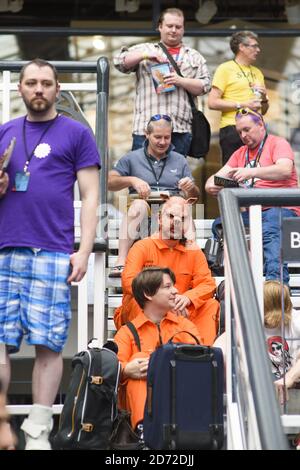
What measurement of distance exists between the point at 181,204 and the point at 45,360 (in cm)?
255

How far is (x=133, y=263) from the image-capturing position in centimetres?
805

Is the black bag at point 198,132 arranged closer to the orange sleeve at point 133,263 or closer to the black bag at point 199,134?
the black bag at point 199,134

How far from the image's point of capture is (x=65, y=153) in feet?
19.5

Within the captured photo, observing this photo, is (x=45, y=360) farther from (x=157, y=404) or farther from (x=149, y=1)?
(x=149, y=1)

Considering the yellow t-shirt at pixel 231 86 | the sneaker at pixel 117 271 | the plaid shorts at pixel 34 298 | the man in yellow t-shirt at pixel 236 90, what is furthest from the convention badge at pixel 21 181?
the yellow t-shirt at pixel 231 86

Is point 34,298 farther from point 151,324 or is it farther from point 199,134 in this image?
point 199,134

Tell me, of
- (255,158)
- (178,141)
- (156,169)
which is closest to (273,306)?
(255,158)

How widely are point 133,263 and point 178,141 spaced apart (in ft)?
6.72

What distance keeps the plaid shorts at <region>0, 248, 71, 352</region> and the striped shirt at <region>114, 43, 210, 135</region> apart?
4.07m

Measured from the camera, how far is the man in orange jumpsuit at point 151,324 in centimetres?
695

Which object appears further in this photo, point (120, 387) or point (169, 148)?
point (169, 148)

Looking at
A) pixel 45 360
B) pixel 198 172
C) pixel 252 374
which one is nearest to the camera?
pixel 252 374

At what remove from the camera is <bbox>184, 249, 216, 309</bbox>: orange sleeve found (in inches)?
305

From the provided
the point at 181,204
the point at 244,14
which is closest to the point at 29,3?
the point at 244,14
